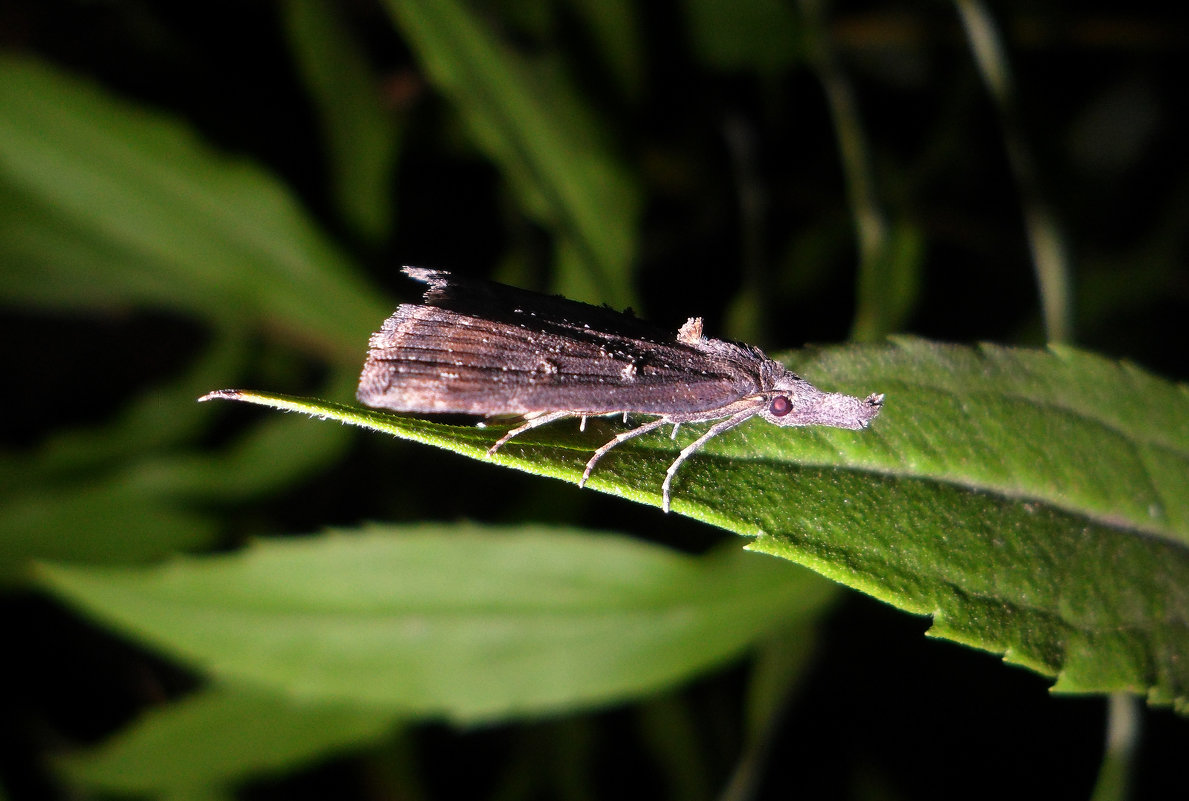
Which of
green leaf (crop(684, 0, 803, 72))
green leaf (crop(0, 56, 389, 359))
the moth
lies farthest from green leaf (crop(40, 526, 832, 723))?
green leaf (crop(684, 0, 803, 72))

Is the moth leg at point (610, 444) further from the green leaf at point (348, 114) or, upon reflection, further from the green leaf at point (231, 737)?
the green leaf at point (348, 114)

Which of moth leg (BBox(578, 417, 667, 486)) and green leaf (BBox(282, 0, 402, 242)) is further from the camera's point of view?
green leaf (BBox(282, 0, 402, 242))

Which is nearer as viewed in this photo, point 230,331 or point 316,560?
point 316,560

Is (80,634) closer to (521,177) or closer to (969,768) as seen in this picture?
(521,177)

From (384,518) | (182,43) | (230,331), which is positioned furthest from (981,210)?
(182,43)

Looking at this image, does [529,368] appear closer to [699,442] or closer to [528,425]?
[528,425]

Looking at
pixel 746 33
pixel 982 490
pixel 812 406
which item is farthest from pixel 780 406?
pixel 746 33

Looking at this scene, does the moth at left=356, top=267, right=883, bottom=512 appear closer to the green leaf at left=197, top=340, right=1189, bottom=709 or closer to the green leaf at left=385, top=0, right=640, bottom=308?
→ the green leaf at left=197, top=340, right=1189, bottom=709
